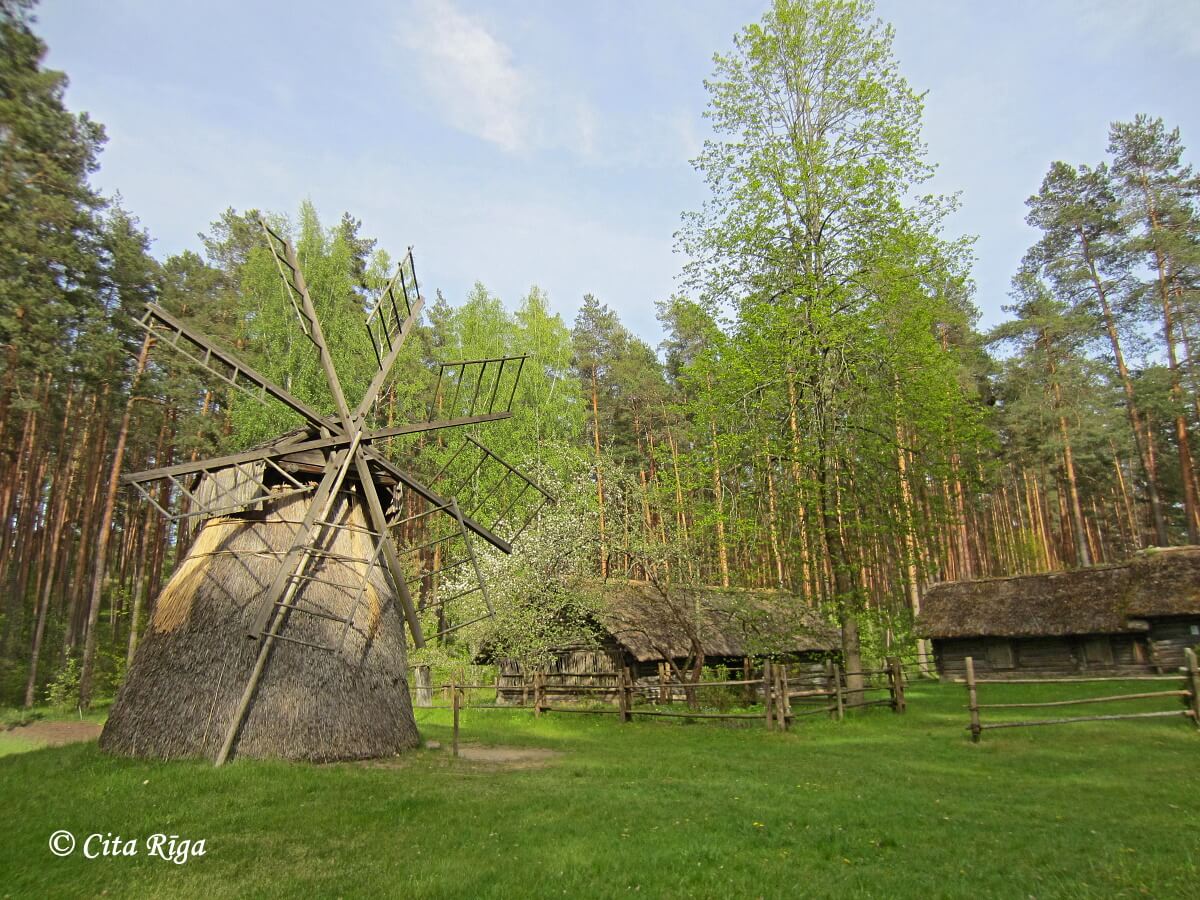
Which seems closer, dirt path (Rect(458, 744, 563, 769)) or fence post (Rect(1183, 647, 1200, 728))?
dirt path (Rect(458, 744, 563, 769))

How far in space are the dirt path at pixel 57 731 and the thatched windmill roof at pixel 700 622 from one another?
505 inches

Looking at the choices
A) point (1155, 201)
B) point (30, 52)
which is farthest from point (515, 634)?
point (1155, 201)

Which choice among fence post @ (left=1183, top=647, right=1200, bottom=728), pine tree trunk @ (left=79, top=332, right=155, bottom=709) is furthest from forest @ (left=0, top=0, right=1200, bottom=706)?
fence post @ (left=1183, top=647, right=1200, bottom=728)

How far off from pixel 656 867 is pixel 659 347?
36917 millimetres

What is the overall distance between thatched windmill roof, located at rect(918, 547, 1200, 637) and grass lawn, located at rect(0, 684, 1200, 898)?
1321 cm

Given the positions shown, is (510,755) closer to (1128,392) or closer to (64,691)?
(64,691)

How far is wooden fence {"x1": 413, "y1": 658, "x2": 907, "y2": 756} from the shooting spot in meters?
15.6

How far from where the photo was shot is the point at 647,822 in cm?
759

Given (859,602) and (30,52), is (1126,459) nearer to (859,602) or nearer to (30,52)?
(859,602)

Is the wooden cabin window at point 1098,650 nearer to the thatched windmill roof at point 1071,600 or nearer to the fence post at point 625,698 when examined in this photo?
the thatched windmill roof at point 1071,600

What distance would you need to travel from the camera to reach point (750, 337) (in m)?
17.8

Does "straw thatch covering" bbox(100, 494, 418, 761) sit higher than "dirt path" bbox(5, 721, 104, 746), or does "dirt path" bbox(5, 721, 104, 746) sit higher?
"straw thatch covering" bbox(100, 494, 418, 761)

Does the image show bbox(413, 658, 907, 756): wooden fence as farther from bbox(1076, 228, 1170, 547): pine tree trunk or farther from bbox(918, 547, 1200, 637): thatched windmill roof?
bbox(1076, 228, 1170, 547): pine tree trunk

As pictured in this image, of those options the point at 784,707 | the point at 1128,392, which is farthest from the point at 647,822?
the point at 1128,392
